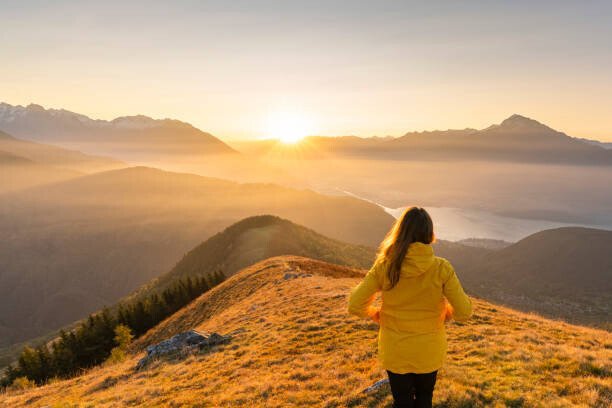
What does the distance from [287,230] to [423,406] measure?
99164 millimetres

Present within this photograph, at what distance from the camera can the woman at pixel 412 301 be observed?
5.76 meters

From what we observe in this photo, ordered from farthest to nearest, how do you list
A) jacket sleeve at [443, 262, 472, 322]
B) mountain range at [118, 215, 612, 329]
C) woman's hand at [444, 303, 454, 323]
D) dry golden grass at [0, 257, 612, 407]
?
mountain range at [118, 215, 612, 329]
dry golden grass at [0, 257, 612, 407]
woman's hand at [444, 303, 454, 323]
jacket sleeve at [443, 262, 472, 322]

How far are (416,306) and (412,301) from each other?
0.10 m

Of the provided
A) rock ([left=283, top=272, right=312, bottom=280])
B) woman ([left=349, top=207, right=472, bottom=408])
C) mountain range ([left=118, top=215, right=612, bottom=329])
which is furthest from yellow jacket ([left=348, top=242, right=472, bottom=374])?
mountain range ([left=118, top=215, right=612, bottom=329])

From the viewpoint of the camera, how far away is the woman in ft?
18.9

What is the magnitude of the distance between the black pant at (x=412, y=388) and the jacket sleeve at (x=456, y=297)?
106 cm

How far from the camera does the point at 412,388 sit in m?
6.24

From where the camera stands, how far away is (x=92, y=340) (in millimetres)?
41906

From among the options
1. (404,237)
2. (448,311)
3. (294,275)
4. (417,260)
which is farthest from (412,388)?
(294,275)

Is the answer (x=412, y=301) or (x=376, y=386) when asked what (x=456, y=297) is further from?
(x=376, y=386)

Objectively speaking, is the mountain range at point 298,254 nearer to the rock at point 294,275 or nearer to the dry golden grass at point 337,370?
the rock at point 294,275

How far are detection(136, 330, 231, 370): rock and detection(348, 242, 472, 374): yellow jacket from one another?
51.2 ft

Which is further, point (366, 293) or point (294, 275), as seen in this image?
point (294, 275)

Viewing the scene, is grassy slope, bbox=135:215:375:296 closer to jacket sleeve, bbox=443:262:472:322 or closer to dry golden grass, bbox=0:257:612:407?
dry golden grass, bbox=0:257:612:407
